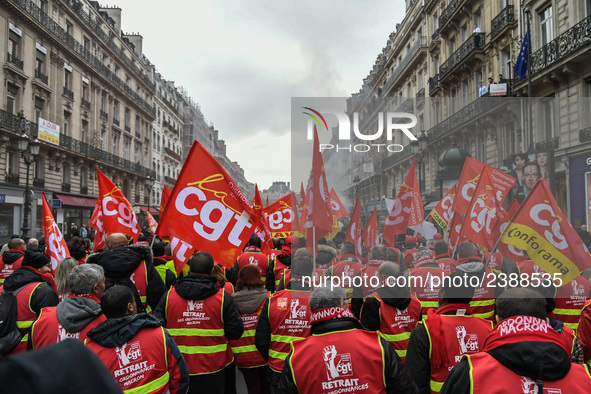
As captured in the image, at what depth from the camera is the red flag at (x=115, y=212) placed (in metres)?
7.73

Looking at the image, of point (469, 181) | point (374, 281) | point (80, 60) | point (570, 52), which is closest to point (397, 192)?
point (469, 181)

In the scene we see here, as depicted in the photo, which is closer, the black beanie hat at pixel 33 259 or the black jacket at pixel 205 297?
the black jacket at pixel 205 297

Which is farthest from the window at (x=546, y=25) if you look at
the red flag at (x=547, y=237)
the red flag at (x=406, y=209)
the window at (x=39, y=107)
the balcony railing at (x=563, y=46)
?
the window at (x=39, y=107)

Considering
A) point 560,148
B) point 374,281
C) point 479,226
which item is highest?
point 560,148

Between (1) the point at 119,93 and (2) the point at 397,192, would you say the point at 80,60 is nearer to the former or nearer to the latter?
(1) the point at 119,93

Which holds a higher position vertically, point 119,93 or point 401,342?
point 119,93

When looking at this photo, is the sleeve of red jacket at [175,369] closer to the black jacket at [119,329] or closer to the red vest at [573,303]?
the black jacket at [119,329]

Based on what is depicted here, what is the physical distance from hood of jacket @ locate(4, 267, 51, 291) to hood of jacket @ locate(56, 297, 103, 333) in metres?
1.50

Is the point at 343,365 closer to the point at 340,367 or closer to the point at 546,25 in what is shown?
the point at 340,367

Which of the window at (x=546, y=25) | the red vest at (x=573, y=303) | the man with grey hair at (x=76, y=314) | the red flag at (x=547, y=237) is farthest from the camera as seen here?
the window at (x=546, y=25)

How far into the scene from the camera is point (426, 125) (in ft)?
12.2

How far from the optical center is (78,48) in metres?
31.9

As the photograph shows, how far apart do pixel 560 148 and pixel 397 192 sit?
169 cm

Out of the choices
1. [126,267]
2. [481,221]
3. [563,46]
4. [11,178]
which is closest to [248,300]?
[126,267]
